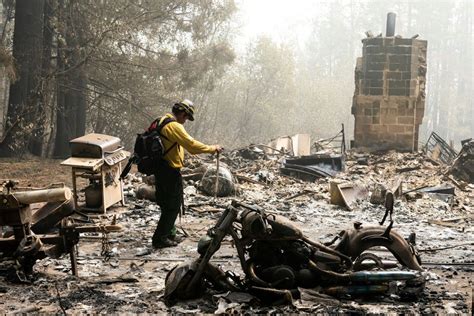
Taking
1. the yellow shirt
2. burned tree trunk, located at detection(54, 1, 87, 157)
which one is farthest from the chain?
burned tree trunk, located at detection(54, 1, 87, 157)

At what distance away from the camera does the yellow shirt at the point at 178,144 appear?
7484 millimetres

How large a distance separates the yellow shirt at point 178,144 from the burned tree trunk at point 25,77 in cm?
883

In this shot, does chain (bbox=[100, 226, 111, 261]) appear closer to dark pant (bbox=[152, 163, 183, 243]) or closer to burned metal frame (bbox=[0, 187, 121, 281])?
dark pant (bbox=[152, 163, 183, 243])

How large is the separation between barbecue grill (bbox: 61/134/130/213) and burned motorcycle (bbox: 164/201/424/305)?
14.0ft

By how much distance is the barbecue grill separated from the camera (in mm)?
9461

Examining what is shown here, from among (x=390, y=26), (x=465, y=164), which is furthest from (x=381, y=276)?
(x=390, y=26)

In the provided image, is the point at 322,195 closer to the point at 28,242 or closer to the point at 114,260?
the point at 114,260

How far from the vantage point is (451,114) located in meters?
62.6

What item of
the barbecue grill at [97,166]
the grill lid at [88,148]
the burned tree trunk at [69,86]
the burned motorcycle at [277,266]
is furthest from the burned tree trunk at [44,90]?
the burned motorcycle at [277,266]

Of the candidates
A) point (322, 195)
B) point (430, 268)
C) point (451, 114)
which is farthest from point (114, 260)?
point (451, 114)

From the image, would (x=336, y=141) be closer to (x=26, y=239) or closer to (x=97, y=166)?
(x=97, y=166)

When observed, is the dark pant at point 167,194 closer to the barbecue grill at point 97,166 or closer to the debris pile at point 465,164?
the barbecue grill at point 97,166

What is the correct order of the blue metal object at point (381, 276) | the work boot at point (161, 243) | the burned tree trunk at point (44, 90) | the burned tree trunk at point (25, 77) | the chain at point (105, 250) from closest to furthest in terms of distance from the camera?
the blue metal object at point (381, 276), the chain at point (105, 250), the work boot at point (161, 243), the burned tree trunk at point (25, 77), the burned tree trunk at point (44, 90)

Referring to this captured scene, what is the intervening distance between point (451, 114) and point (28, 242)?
204ft
